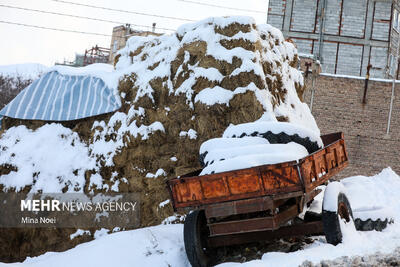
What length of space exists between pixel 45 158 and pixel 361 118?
14587 mm

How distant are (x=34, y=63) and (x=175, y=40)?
114 ft

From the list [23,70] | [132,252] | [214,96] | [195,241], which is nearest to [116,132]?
[214,96]

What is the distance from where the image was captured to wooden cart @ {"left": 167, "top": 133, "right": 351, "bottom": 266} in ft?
15.5

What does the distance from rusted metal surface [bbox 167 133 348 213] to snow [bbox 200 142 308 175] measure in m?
0.17

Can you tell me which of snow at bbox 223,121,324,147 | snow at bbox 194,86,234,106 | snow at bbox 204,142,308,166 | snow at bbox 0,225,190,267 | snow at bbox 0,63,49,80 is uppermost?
snow at bbox 0,63,49,80

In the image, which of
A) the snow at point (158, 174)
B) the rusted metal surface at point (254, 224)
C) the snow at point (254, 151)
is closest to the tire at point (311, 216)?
the rusted metal surface at point (254, 224)

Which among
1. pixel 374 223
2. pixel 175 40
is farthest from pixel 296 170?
pixel 175 40

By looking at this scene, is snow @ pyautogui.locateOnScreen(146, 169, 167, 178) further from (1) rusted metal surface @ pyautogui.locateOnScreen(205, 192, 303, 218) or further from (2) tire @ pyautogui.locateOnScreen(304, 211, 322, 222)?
(1) rusted metal surface @ pyautogui.locateOnScreen(205, 192, 303, 218)

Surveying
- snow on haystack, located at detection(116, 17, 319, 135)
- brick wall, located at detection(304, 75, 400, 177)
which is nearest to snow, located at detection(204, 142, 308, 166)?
snow on haystack, located at detection(116, 17, 319, 135)

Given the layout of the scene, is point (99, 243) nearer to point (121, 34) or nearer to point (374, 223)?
point (374, 223)

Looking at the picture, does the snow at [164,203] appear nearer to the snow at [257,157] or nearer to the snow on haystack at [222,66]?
the snow on haystack at [222,66]

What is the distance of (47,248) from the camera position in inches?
351

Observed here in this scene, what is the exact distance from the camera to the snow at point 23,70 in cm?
3841

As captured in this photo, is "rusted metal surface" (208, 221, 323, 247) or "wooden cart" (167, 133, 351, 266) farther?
"rusted metal surface" (208, 221, 323, 247)
